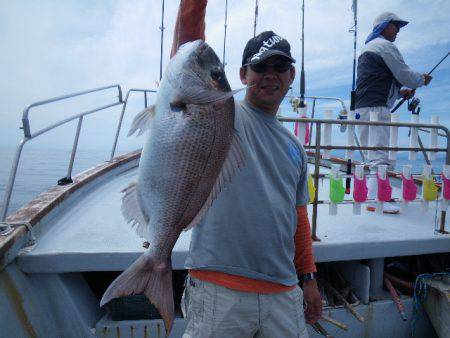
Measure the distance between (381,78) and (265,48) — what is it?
11.5 feet

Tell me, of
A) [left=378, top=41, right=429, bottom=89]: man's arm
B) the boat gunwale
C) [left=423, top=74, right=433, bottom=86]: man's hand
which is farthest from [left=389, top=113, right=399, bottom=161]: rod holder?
the boat gunwale

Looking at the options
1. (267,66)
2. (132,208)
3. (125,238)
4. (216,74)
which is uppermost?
(267,66)

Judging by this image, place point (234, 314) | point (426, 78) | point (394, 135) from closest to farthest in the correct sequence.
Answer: point (234, 314)
point (394, 135)
point (426, 78)

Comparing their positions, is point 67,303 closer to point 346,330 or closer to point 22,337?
point 22,337

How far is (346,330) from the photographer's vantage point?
274cm

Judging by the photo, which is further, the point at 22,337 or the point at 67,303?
the point at 67,303

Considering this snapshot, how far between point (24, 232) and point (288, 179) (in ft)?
6.31

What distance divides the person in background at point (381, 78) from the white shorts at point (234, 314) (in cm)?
311

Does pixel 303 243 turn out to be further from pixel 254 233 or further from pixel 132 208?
pixel 132 208

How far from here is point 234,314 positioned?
1589 mm

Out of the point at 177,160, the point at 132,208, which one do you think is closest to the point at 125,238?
the point at 132,208

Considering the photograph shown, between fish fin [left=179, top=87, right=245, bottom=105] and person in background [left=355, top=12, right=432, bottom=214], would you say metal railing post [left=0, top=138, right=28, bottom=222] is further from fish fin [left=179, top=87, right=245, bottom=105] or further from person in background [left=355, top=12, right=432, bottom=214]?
person in background [left=355, top=12, right=432, bottom=214]

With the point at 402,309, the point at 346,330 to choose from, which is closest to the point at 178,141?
the point at 346,330

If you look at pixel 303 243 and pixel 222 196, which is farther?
pixel 303 243
